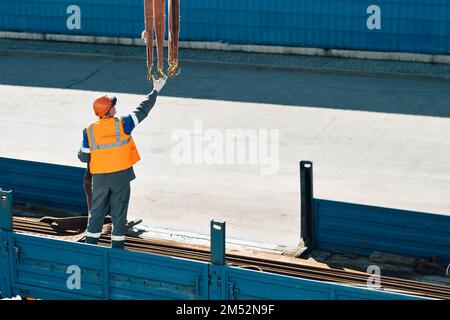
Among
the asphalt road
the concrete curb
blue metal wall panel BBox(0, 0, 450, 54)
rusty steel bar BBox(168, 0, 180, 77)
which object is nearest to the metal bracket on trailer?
rusty steel bar BBox(168, 0, 180, 77)

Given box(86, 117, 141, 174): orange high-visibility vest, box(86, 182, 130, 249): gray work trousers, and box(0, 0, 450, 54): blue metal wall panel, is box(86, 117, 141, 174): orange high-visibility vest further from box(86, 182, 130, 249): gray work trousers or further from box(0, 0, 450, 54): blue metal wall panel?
box(0, 0, 450, 54): blue metal wall panel

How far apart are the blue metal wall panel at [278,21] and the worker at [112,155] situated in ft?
44.7

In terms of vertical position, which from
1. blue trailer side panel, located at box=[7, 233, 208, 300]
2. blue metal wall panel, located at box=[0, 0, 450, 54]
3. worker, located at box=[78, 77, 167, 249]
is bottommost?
blue trailer side panel, located at box=[7, 233, 208, 300]

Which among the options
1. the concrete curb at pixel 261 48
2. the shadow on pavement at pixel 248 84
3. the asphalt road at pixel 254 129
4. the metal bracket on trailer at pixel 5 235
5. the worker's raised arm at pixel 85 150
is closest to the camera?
the metal bracket on trailer at pixel 5 235

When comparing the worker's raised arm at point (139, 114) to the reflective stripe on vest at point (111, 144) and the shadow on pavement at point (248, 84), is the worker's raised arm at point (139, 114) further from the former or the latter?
the shadow on pavement at point (248, 84)

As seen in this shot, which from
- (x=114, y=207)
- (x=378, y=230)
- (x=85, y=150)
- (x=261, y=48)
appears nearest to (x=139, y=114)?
(x=85, y=150)

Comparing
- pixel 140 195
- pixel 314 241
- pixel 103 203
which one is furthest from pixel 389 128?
pixel 103 203

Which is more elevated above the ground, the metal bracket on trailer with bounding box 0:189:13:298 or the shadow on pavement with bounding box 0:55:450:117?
the shadow on pavement with bounding box 0:55:450:117

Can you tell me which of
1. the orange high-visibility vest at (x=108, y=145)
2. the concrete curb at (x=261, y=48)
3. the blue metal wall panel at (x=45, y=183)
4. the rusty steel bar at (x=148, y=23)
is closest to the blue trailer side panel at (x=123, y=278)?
the orange high-visibility vest at (x=108, y=145)

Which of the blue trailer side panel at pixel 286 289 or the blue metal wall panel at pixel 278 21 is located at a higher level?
the blue metal wall panel at pixel 278 21

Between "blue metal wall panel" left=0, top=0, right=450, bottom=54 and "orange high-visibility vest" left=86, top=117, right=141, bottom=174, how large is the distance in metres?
14.1

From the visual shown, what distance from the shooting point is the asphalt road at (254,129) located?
17.0 metres

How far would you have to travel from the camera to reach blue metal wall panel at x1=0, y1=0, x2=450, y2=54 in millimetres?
24844

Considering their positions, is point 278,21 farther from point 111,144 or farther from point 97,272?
point 97,272
